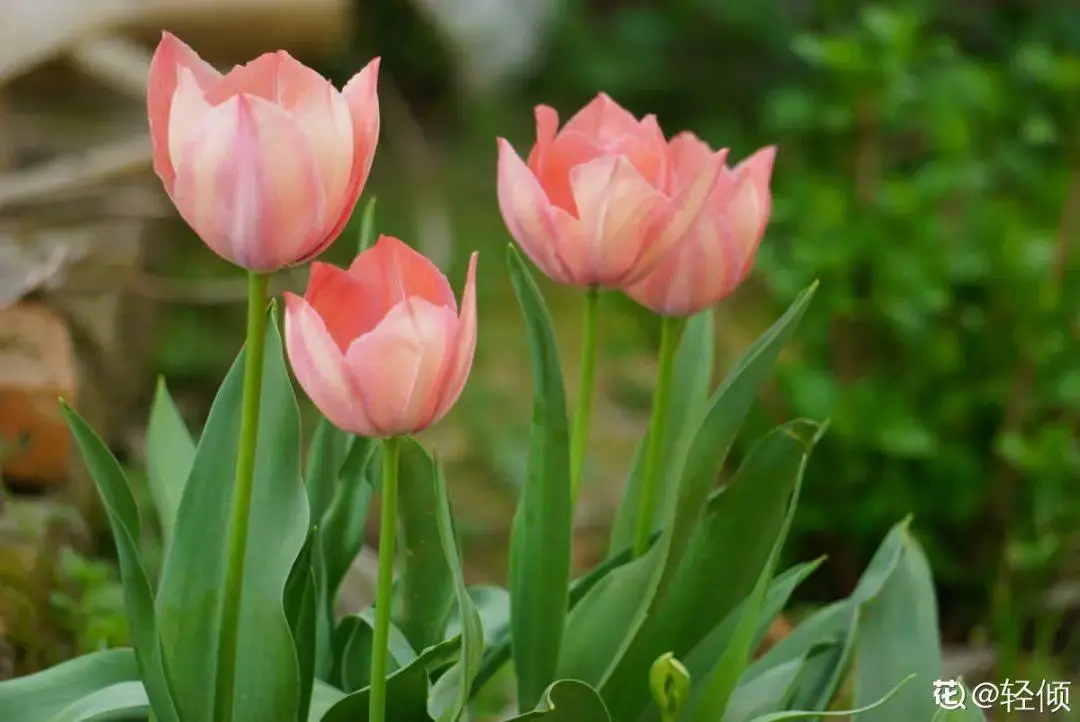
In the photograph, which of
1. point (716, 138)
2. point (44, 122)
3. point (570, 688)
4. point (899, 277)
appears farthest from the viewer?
point (716, 138)

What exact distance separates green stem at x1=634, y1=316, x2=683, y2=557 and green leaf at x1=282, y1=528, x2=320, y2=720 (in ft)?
0.56

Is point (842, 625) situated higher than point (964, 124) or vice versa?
point (964, 124)

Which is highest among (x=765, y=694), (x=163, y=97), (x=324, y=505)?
(x=163, y=97)

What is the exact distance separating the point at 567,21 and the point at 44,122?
1149 millimetres

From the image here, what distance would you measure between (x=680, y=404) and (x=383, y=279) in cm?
29

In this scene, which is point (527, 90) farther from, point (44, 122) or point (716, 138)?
point (44, 122)

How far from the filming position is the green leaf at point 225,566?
549mm

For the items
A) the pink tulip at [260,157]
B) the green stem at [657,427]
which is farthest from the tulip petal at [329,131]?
the green stem at [657,427]

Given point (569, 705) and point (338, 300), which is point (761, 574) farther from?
point (338, 300)

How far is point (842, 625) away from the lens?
27.4 inches

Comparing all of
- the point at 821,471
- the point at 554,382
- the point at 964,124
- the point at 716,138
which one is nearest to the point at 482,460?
the point at 821,471

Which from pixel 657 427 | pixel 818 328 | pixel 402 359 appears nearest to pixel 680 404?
pixel 657 427

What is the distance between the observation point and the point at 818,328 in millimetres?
1373

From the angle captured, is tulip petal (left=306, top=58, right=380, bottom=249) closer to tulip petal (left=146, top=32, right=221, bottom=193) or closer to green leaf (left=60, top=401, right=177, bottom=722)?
tulip petal (left=146, top=32, right=221, bottom=193)
